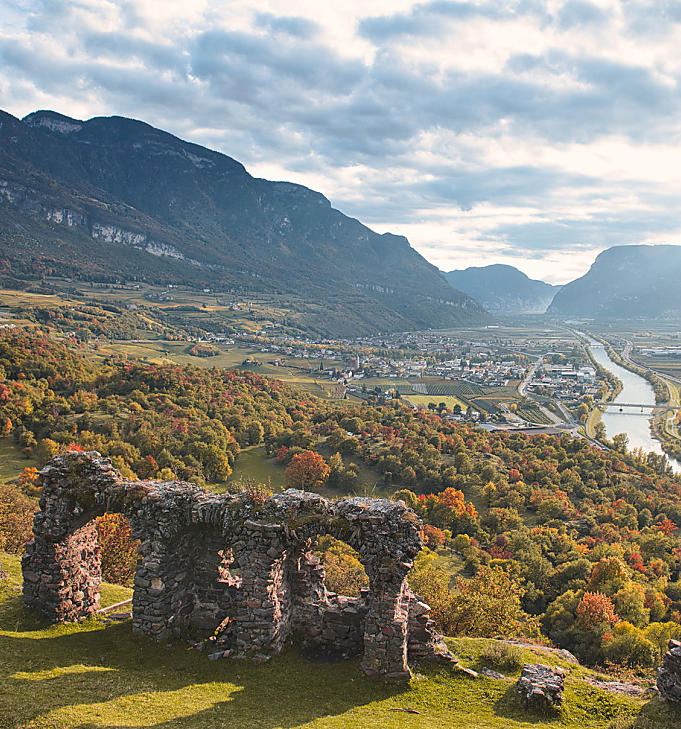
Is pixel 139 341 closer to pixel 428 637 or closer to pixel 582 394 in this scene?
pixel 582 394

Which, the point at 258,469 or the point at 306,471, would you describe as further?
the point at 258,469

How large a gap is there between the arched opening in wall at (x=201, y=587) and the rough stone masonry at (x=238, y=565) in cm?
4

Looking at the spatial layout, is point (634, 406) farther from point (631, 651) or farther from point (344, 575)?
point (344, 575)

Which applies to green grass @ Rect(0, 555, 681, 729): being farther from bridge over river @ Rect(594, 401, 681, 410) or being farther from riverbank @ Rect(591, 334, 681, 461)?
bridge over river @ Rect(594, 401, 681, 410)

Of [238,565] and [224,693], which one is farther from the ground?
[238,565]

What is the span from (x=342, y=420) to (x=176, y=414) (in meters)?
30.6

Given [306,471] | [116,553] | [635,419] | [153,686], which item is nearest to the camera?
[153,686]

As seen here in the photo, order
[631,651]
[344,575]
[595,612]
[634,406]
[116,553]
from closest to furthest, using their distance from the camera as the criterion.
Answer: [631,651]
[344,575]
[116,553]
[595,612]
[634,406]

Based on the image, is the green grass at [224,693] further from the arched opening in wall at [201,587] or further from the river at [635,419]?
the river at [635,419]

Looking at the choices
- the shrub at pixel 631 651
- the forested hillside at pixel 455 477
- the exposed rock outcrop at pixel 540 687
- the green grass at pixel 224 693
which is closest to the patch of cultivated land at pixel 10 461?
the forested hillside at pixel 455 477

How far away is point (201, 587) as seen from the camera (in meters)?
18.5

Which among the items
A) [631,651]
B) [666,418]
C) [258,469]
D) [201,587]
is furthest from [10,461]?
[666,418]

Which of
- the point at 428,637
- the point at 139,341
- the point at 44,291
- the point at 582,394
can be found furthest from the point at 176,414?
the point at 44,291

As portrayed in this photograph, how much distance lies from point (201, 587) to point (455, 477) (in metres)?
54.3
